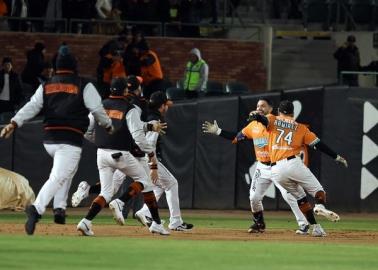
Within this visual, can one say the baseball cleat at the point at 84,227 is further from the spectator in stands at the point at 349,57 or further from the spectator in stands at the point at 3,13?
the spectator in stands at the point at 349,57

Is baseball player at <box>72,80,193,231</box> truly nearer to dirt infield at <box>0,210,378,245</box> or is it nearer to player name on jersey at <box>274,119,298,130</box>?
dirt infield at <box>0,210,378,245</box>

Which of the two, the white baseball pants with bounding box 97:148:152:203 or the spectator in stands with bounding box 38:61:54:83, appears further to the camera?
the spectator in stands with bounding box 38:61:54:83

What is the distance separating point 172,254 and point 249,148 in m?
12.0

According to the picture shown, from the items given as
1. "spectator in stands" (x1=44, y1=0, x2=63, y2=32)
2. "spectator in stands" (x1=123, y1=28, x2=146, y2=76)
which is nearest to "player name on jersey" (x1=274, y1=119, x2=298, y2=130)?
"spectator in stands" (x1=123, y1=28, x2=146, y2=76)

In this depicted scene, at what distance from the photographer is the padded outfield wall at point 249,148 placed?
26.3 m

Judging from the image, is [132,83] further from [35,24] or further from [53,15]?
[35,24]

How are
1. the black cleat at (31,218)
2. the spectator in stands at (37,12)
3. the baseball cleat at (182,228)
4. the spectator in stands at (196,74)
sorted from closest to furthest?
the black cleat at (31,218) < the baseball cleat at (182,228) < the spectator in stands at (196,74) < the spectator in stands at (37,12)

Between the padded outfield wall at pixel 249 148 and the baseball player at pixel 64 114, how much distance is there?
9285 mm

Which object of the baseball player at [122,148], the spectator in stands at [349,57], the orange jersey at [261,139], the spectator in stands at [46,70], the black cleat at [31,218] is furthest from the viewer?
the spectator in stands at [349,57]

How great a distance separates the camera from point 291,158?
1909 centimetres

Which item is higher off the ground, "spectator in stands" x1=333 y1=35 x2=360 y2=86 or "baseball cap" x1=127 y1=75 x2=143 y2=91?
"baseball cap" x1=127 y1=75 x2=143 y2=91

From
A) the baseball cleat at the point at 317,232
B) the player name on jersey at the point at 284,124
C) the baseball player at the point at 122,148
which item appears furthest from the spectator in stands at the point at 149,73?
the baseball player at the point at 122,148

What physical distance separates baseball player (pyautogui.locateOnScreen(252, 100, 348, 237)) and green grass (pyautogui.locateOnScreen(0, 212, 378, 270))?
1552 mm

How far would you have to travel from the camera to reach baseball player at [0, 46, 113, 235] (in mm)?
16812
